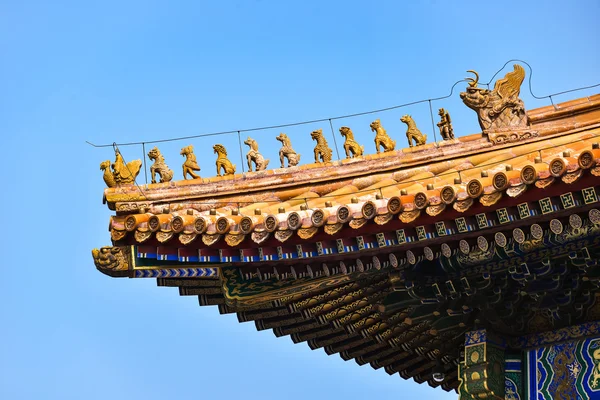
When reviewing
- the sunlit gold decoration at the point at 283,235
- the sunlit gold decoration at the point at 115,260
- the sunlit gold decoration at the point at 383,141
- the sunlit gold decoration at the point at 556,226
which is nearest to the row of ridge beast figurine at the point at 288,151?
the sunlit gold decoration at the point at 383,141

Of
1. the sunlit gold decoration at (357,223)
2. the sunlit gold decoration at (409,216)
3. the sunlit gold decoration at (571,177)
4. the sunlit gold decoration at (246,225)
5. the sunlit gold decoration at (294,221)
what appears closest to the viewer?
the sunlit gold decoration at (571,177)

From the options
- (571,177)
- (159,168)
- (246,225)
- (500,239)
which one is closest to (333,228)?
(246,225)

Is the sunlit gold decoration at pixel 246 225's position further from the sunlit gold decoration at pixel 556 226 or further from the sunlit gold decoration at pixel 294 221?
the sunlit gold decoration at pixel 556 226

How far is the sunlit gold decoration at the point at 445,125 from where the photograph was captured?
14000 millimetres

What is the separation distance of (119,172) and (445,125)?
3602mm

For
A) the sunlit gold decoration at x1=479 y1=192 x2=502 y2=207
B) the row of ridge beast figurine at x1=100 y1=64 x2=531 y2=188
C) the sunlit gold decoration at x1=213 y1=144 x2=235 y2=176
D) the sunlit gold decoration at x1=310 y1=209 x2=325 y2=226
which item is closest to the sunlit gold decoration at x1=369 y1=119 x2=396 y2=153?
the row of ridge beast figurine at x1=100 y1=64 x2=531 y2=188

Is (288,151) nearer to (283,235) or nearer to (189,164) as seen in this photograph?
(189,164)

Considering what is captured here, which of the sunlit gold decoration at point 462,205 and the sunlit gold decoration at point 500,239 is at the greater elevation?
the sunlit gold decoration at point 462,205

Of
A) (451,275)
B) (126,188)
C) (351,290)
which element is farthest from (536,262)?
(126,188)

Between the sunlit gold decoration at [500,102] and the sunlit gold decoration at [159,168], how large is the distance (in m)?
3.26

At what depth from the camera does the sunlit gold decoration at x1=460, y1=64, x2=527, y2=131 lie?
44.8ft

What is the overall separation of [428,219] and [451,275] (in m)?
1.18

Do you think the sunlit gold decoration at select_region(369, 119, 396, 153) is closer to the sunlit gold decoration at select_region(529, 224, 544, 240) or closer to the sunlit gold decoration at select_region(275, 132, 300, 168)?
the sunlit gold decoration at select_region(275, 132, 300, 168)

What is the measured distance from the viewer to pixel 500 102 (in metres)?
13.7
